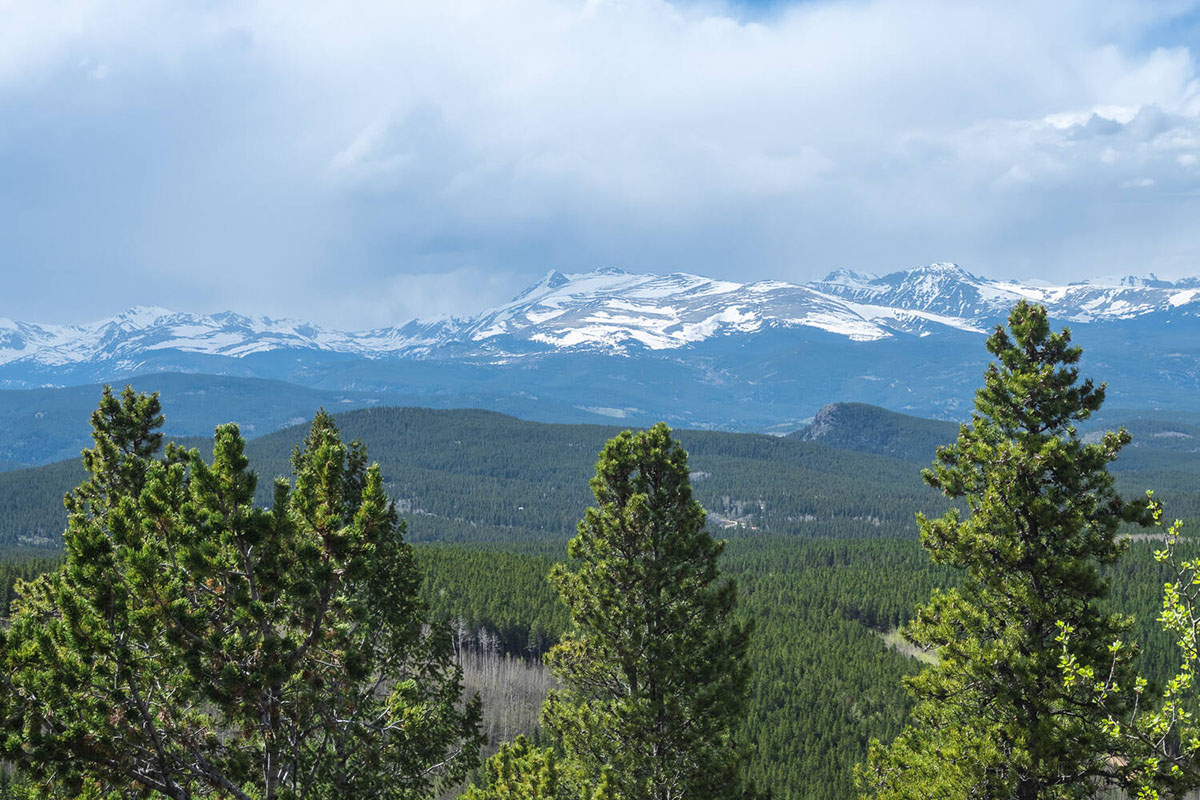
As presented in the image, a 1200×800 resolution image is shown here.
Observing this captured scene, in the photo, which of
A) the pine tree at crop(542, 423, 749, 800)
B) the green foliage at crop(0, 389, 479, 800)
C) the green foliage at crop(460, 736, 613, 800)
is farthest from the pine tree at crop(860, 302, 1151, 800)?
the green foliage at crop(0, 389, 479, 800)

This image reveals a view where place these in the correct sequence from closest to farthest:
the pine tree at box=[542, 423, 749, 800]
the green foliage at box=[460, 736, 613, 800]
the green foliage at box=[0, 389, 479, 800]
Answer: the green foliage at box=[0, 389, 479, 800]
the green foliage at box=[460, 736, 613, 800]
the pine tree at box=[542, 423, 749, 800]

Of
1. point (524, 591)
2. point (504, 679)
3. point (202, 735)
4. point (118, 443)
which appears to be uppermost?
point (118, 443)

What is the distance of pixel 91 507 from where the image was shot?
3030 centimetres

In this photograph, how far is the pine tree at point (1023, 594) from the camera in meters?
22.3

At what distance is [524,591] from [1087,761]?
107m

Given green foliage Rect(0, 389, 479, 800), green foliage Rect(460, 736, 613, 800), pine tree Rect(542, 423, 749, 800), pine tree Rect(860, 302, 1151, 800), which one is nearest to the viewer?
green foliage Rect(0, 389, 479, 800)

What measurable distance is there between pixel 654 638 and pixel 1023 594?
1173cm

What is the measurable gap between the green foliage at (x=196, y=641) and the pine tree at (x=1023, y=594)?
55.5 ft

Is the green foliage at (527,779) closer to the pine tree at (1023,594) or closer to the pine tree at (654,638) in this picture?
the pine tree at (654,638)

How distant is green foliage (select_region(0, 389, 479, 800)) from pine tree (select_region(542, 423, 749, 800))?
14181 mm

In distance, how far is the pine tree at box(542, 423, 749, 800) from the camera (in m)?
27.6

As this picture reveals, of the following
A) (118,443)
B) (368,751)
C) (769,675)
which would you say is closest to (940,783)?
(368,751)

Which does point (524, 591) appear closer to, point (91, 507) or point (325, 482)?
point (91, 507)

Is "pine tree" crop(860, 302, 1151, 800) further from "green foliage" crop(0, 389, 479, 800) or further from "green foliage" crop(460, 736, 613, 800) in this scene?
"green foliage" crop(0, 389, 479, 800)
